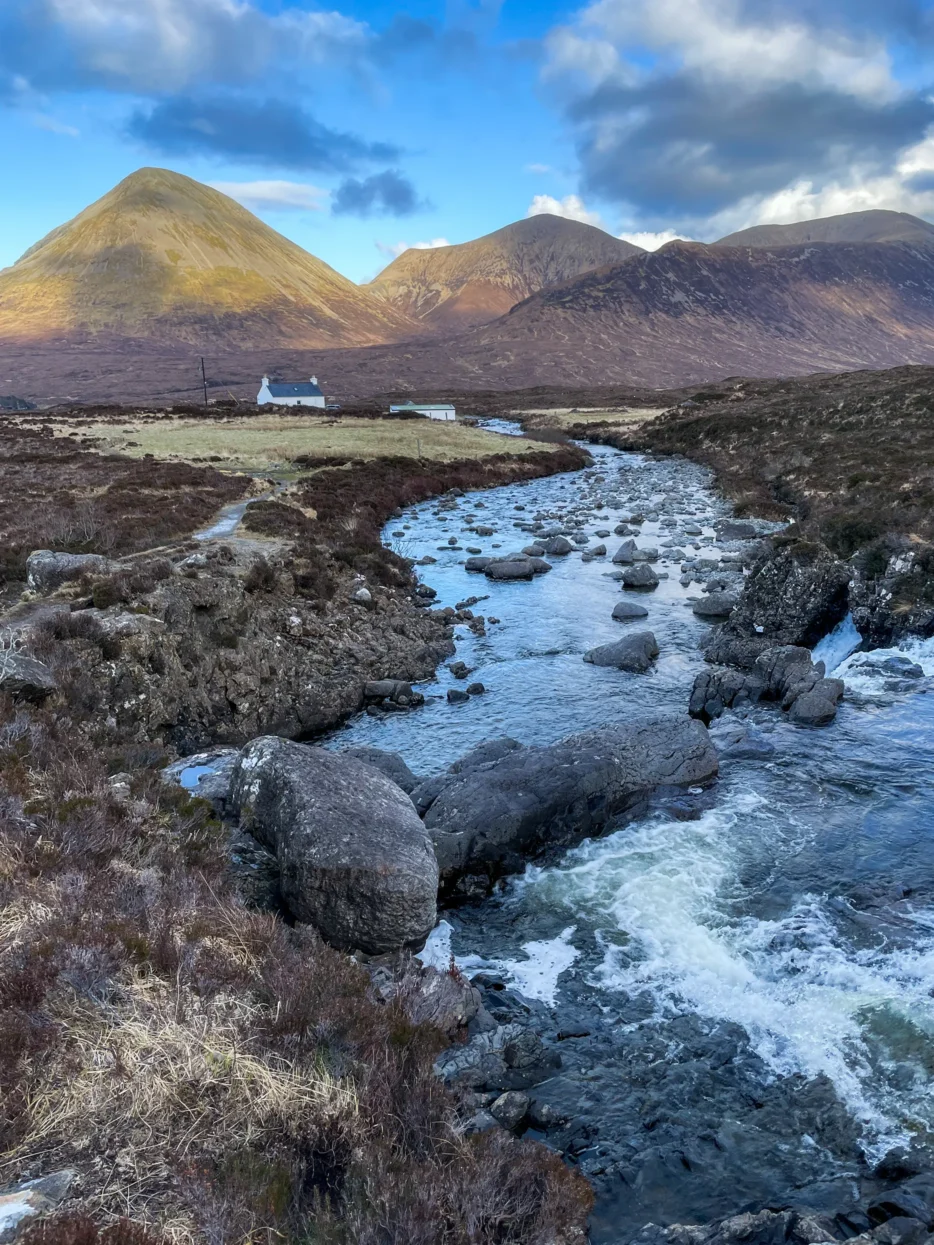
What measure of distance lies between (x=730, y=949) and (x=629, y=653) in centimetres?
1266

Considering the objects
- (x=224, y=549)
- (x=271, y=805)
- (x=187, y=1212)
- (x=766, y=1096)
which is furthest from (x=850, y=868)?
(x=224, y=549)

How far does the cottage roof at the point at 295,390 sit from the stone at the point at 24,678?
114218mm

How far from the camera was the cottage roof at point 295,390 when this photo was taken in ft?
401

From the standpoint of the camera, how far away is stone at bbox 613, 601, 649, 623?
27688 millimetres

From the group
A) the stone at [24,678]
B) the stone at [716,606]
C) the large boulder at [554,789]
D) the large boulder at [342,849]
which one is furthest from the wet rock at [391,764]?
the stone at [716,606]

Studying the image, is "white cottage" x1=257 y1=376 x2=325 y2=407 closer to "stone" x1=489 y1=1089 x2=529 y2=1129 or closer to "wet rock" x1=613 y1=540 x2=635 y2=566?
"wet rock" x1=613 y1=540 x2=635 y2=566

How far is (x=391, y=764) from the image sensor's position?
54.3ft

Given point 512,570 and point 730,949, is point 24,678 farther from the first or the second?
point 512,570

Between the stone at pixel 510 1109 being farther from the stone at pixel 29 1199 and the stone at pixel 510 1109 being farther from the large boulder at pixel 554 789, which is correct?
the large boulder at pixel 554 789

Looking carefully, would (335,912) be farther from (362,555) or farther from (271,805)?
(362,555)

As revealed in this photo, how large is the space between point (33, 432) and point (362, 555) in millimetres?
60120

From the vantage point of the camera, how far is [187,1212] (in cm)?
495

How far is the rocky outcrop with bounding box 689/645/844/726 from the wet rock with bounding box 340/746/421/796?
810 cm

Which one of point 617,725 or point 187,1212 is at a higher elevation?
point 187,1212
